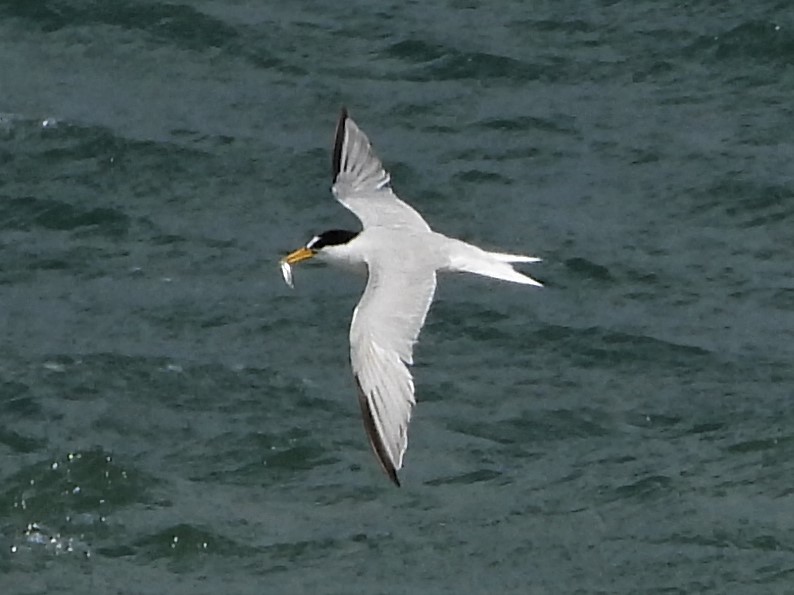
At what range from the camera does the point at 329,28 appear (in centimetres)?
1625

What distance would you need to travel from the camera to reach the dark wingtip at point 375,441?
27.5 ft

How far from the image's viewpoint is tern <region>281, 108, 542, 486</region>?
8.87 metres

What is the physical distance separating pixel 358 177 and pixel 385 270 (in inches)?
56.1

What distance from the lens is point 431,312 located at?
14062 millimetres

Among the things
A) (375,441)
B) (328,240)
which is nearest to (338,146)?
(328,240)

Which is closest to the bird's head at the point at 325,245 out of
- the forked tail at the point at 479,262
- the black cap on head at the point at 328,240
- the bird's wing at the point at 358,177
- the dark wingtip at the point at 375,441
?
the black cap on head at the point at 328,240

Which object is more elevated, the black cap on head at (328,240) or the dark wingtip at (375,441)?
the black cap on head at (328,240)

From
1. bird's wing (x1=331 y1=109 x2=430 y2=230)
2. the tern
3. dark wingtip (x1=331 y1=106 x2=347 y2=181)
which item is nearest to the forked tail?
the tern

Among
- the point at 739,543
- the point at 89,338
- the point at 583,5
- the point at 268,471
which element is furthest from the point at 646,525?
the point at 583,5

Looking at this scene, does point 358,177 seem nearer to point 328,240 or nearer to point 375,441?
point 328,240

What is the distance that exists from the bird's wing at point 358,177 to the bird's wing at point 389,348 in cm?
104

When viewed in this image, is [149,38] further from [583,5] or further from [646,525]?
[646,525]

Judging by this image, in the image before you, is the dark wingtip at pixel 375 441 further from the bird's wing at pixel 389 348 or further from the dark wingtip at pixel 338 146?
the dark wingtip at pixel 338 146

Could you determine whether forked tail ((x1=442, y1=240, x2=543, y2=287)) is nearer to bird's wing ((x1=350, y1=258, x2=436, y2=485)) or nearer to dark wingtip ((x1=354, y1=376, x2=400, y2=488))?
bird's wing ((x1=350, y1=258, x2=436, y2=485))
